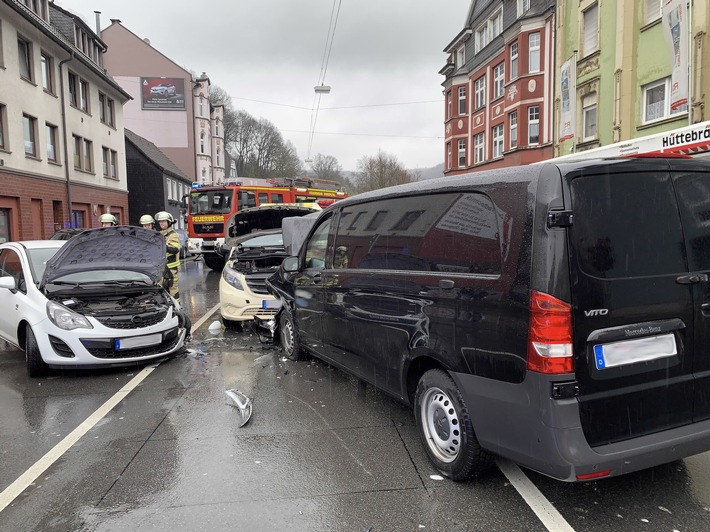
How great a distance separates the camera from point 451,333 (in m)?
3.07

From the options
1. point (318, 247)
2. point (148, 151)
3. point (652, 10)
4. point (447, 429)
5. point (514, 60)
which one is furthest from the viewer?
point (148, 151)

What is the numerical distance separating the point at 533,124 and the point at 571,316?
23.3 meters

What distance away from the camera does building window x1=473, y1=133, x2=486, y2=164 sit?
29.1 metres

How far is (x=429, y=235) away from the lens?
340 cm

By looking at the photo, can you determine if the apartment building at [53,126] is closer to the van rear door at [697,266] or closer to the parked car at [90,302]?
the parked car at [90,302]

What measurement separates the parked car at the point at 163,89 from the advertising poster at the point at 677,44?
1597 inches

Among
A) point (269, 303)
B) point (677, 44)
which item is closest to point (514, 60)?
point (677, 44)

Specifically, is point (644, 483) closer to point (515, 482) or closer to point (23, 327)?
point (515, 482)

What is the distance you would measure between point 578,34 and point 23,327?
20.1 m

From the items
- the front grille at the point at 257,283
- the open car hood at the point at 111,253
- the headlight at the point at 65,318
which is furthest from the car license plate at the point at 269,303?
the headlight at the point at 65,318

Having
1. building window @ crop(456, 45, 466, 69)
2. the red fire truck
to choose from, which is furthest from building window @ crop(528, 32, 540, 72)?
the red fire truck

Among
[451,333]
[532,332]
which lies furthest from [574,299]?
[451,333]

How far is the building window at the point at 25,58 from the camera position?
19.4 metres

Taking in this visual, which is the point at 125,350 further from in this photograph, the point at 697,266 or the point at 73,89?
the point at 73,89
